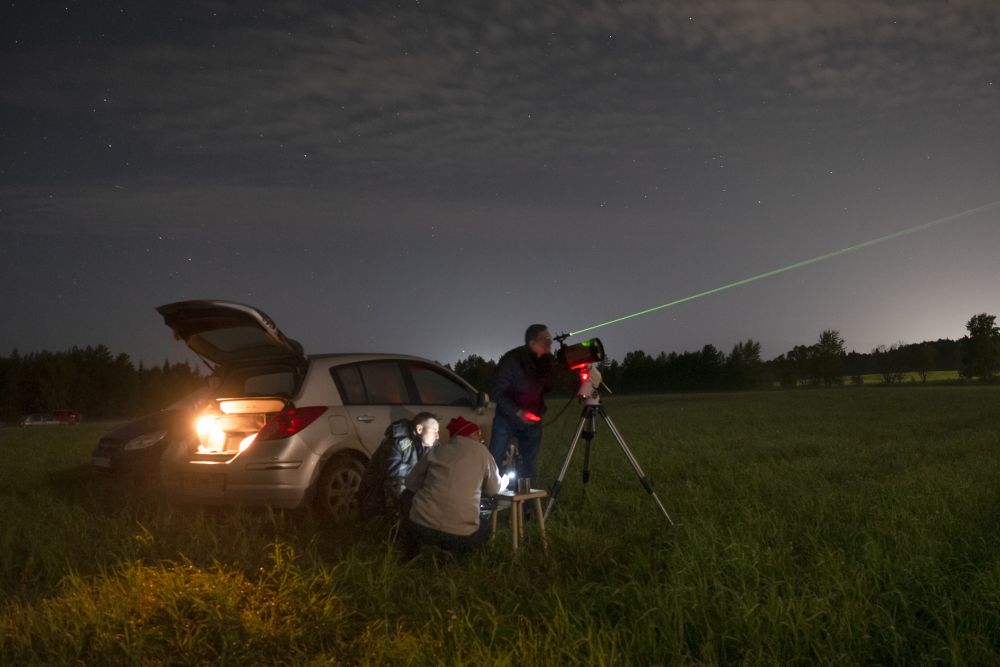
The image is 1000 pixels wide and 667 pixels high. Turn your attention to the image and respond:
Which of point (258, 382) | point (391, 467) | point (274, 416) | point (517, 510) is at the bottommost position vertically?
point (517, 510)

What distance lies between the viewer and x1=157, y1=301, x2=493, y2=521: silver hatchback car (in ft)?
22.0

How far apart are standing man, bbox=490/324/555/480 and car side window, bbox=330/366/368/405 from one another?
133 cm

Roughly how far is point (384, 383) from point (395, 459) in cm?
157

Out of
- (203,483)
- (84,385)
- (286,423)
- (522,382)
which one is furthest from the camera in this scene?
(84,385)

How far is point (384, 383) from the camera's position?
25.7 ft

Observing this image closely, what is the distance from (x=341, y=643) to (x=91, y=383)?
116012 millimetres

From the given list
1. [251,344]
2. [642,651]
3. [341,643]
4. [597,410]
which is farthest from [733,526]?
[251,344]

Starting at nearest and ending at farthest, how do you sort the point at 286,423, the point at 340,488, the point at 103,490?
the point at 286,423, the point at 340,488, the point at 103,490

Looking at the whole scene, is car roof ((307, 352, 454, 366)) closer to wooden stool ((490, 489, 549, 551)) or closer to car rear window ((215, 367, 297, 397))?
car rear window ((215, 367, 297, 397))

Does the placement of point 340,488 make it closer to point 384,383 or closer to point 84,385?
point 384,383

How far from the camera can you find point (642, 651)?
388 cm

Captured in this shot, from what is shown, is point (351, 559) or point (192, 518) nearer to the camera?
point (351, 559)

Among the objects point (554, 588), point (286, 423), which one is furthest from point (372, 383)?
point (554, 588)

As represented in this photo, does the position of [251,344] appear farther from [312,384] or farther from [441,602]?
[441,602]
